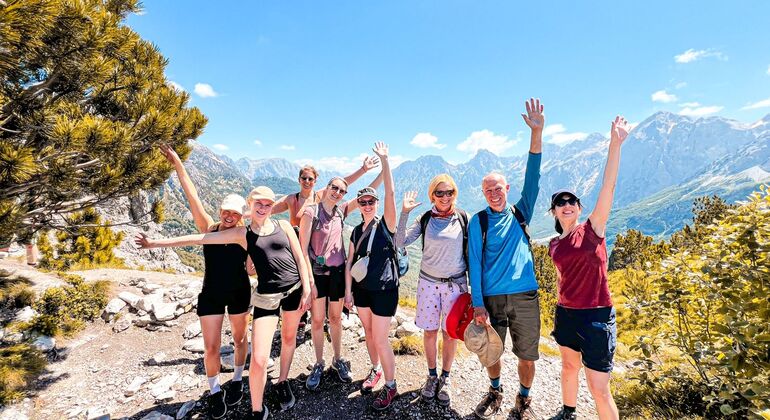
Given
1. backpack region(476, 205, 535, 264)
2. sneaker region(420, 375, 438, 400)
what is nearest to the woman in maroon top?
backpack region(476, 205, 535, 264)

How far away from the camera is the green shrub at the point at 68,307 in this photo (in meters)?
7.29

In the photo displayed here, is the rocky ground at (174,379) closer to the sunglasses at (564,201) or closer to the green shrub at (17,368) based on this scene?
the green shrub at (17,368)

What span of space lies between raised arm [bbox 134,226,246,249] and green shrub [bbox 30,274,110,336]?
19.7 ft

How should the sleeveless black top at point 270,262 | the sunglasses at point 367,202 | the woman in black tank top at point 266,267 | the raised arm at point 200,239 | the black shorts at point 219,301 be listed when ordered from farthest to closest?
the sunglasses at point 367,202 → the black shorts at point 219,301 → the sleeveless black top at point 270,262 → the woman in black tank top at point 266,267 → the raised arm at point 200,239

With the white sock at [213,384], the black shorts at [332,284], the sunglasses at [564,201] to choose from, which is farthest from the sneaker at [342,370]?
the sunglasses at [564,201]

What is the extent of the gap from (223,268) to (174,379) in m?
3.02

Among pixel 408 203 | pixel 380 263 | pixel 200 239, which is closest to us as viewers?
pixel 200 239

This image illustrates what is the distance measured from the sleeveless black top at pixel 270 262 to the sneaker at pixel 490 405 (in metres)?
3.44

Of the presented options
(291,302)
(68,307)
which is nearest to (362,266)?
(291,302)

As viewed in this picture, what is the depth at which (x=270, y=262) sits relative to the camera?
441 cm

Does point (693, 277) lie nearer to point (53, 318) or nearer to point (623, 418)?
point (623, 418)

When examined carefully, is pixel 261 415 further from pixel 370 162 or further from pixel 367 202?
pixel 370 162

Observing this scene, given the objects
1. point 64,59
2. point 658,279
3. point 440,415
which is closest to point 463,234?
point 658,279

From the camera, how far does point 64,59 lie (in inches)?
172
